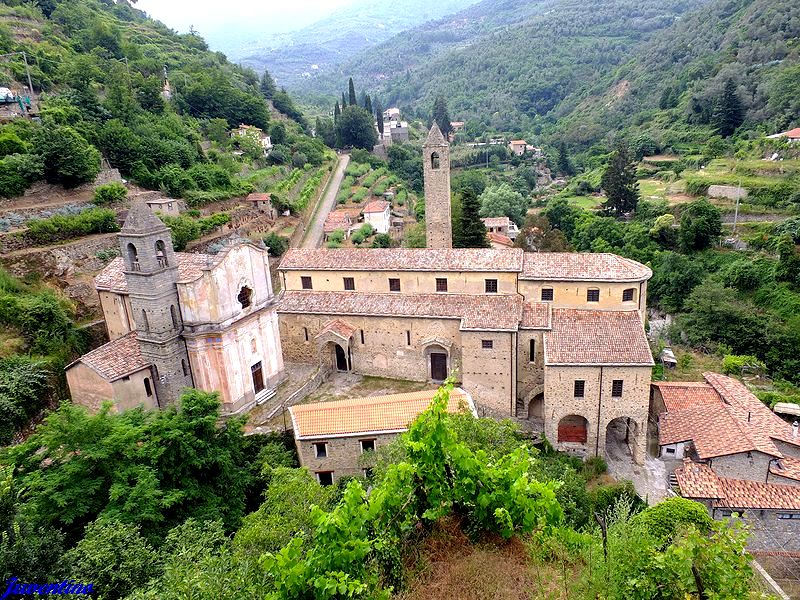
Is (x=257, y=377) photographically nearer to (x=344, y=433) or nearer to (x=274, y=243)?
(x=344, y=433)

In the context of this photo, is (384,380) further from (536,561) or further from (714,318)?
(714,318)

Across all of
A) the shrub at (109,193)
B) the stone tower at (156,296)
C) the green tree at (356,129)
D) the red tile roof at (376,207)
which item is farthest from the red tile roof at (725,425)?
the green tree at (356,129)

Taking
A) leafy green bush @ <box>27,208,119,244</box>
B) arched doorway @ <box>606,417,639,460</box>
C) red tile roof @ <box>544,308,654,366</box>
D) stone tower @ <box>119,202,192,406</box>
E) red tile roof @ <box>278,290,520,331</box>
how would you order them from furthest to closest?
leafy green bush @ <box>27,208,119,244</box>
red tile roof @ <box>278,290,520,331</box>
arched doorway @ <box>606,417,639,460</box>
red tile roof @ <box>544,308,654,366</box>
stone tower @ <box>119,202,192,406</box>

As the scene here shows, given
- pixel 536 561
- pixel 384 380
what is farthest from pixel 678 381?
pixel 536 561

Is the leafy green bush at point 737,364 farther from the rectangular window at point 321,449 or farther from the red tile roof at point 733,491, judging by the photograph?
the rectangular window at point 321,449

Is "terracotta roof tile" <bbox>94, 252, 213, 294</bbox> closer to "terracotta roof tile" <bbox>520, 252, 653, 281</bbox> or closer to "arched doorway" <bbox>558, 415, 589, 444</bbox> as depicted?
"terracotta roof tile" <bbox>520, 252, 653, 281</bbox>

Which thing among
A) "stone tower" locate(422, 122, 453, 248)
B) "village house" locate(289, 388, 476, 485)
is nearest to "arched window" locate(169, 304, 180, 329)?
"village house" locate(289, 388, 476, 485)

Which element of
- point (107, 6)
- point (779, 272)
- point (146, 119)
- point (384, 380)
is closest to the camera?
point (384, 380)

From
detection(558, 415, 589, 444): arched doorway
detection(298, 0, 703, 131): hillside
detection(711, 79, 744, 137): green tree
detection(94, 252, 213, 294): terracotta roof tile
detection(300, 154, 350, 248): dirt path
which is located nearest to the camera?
detection(94, 252, 213, 294): terracotta roof tile
